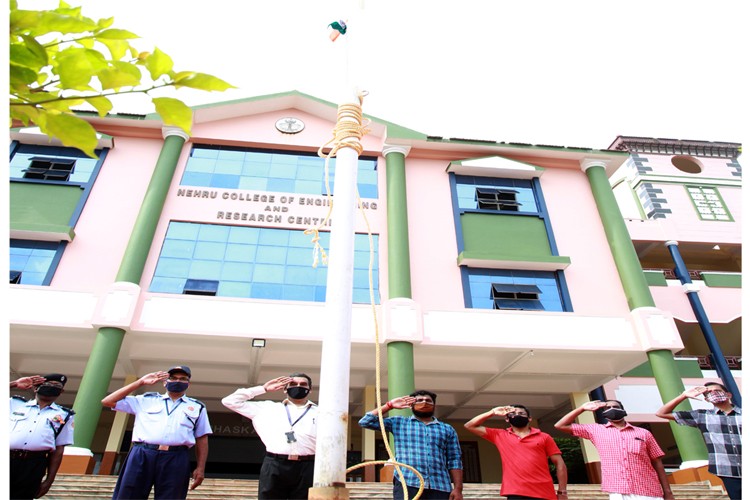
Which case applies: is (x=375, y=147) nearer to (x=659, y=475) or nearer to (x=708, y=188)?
(x=659, y=475)

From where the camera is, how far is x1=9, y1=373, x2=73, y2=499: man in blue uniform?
451cm

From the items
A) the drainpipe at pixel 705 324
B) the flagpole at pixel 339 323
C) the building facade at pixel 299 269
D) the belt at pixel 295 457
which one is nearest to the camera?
the flagpole at pixel 339 323

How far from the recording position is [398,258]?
11.1 meters

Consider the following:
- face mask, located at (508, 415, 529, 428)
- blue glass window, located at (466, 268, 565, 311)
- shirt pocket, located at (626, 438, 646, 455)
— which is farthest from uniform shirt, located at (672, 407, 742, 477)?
blue glass window, located at (466, 268, 565, 311)

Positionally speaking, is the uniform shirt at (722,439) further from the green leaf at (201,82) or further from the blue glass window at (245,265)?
the blue glass window at (245,265)

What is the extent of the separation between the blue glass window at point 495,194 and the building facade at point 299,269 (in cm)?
6

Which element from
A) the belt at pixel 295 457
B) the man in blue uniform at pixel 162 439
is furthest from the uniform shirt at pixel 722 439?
the man in blue uniform at pixel 162 439

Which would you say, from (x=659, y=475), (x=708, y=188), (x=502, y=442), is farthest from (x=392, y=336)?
(x=708, y=188)

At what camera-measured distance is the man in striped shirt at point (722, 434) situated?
468cm

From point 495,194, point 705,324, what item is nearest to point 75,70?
point 495,194

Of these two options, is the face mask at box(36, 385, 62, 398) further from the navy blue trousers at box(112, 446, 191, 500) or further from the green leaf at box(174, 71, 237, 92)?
the green leaf at box(174, 71, 237, 92)

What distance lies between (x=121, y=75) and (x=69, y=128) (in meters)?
0.22

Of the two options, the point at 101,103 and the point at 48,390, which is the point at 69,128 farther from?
the point at 48,390

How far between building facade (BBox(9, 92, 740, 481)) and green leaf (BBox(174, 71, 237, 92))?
7777mm
